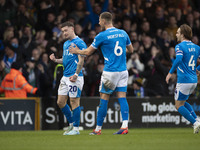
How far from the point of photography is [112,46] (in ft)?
31.0

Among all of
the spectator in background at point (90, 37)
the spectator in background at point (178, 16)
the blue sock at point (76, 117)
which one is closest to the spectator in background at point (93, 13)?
the spectator in background at point (90, 37)

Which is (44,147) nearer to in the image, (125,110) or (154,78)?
(125,110)

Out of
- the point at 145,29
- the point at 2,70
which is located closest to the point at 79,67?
the point at 2,70

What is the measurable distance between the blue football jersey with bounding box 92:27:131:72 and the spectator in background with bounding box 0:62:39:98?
14.4 ft

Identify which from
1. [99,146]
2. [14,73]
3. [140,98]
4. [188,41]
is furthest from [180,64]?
[14,73]

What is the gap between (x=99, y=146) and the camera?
723 cm

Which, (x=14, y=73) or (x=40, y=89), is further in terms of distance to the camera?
(x=40, y=89)

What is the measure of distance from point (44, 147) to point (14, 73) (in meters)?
6.65

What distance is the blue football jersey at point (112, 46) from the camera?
942 cm

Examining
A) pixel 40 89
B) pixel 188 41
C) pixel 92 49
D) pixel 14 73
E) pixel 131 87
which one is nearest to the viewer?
pixel 92 49

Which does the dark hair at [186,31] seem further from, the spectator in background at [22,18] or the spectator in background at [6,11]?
the spectator in background at [6,11]

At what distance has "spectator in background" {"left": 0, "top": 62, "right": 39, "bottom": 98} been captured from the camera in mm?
13436

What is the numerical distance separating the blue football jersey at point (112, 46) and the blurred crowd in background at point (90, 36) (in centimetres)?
321

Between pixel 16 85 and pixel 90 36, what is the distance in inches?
148
